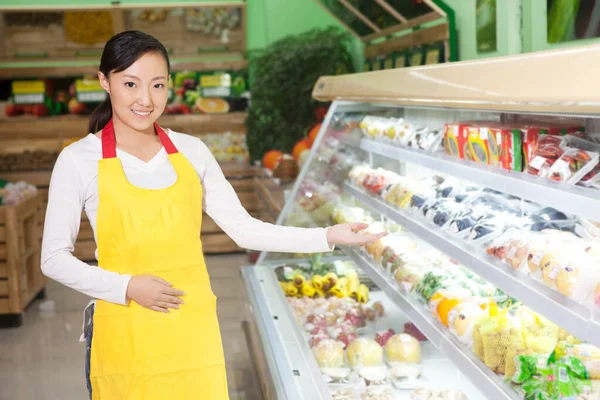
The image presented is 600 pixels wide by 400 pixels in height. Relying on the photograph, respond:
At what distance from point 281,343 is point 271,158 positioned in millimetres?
3261

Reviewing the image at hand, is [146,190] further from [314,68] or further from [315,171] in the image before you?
[314,68]

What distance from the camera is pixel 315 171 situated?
11.4ft

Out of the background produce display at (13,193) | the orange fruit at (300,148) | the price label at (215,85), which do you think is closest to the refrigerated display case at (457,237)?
the orange fruit at (300,148)

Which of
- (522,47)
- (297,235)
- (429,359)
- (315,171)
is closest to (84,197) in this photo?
(297,235)

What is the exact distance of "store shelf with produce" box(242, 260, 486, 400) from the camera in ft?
8.16

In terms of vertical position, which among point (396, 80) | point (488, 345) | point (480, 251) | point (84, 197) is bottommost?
point (488, 345)

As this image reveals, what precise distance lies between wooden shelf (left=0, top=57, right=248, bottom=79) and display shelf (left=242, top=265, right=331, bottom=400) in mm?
4259

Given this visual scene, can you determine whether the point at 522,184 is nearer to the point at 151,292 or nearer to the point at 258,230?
the point at 258,230

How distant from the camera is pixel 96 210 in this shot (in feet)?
5.93

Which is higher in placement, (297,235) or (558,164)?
(558,164)

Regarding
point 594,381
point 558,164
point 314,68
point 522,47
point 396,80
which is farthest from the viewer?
point 314,68

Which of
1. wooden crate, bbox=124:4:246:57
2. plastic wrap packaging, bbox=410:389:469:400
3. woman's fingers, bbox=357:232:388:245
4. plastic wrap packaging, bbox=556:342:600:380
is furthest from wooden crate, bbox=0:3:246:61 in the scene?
plastic wrap packaging, bbox=556:342:600:380

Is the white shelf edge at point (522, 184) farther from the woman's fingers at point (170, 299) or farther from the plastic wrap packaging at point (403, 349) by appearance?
the woman's fingers at point (170, 299)

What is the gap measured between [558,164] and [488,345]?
527 mm
